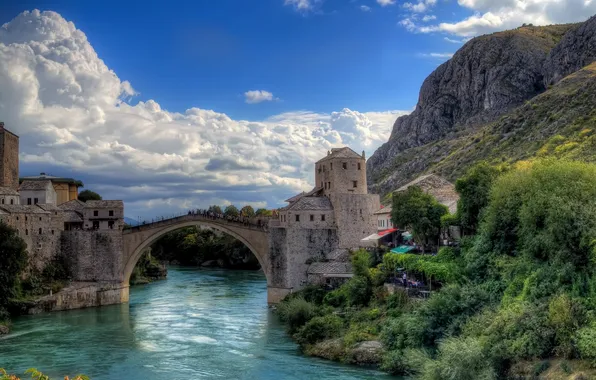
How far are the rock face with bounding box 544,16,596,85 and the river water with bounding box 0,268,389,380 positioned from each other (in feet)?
206

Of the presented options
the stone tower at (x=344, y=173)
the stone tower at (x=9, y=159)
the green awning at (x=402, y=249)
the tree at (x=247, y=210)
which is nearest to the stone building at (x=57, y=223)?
the stone tower at (x=9, y=159)

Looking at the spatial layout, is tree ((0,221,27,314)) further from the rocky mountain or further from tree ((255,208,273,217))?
tree ((255,208,273,217))

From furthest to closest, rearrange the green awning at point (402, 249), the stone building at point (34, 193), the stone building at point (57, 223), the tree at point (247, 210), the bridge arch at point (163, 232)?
1. the tree at point (247, 210)
2. the stone building at point (34, 193)
3. the bridge arch at point (163, 232)
4. the stone building at point (57, 223)
5. the green awning at point (402, 249)

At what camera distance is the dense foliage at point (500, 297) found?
1864cm

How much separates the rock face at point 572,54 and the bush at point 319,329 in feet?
229

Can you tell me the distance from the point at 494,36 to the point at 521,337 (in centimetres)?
10523

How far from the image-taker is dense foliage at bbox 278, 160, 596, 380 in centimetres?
1864

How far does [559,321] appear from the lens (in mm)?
18438

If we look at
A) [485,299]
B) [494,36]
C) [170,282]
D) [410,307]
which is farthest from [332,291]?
[494,36]

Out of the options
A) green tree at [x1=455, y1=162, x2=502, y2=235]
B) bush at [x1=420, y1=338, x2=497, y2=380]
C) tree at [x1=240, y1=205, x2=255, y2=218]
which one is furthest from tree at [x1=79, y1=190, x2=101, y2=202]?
bush at [x1=420, y1=338, x2=497, y2=380]

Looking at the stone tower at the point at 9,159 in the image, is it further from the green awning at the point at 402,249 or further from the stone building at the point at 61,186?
the green awning at the point at 402,249

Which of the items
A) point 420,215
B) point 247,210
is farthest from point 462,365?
point 247,210

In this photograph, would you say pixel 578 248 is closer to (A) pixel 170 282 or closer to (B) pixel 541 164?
(B) pixel 541 164

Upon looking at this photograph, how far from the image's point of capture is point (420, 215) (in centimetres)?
3128
